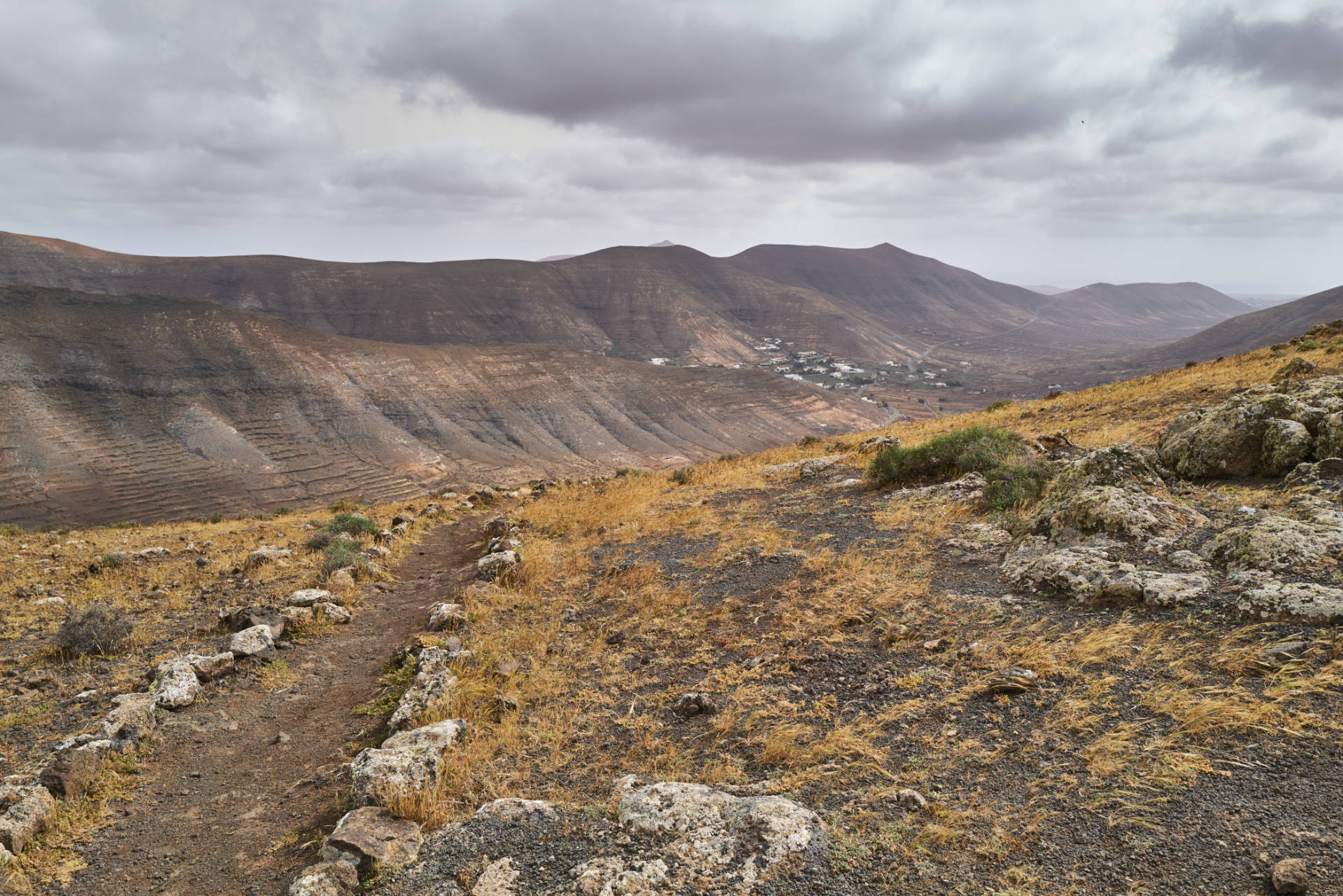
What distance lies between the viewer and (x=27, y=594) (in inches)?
424

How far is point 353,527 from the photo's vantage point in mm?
16078

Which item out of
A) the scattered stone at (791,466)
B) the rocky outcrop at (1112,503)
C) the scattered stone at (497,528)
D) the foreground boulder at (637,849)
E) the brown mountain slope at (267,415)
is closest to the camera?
the foreground boulder at (637,849)

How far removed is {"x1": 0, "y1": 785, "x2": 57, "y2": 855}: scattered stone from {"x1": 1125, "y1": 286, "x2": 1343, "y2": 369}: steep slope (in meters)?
199

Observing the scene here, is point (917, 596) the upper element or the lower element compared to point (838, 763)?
upper

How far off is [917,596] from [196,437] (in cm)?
8519

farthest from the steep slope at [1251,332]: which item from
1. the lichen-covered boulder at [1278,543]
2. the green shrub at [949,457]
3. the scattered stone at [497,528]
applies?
the scattered stone at [497,528]

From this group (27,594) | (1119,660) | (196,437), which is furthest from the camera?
(196,437)

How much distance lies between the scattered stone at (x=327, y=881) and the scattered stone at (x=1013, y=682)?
5307mm

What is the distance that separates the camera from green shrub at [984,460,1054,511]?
31.1 ft

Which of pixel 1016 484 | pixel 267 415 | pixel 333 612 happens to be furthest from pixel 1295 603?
pixel 267 415

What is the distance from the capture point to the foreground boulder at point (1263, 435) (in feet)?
26.6

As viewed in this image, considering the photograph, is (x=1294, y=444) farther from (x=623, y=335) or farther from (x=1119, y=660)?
(x=623, y=335)

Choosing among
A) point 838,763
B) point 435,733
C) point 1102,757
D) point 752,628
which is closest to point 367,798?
point 435,733

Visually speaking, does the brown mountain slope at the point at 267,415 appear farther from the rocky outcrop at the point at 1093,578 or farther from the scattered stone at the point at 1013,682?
the scattered stone at the point at 1013,682
